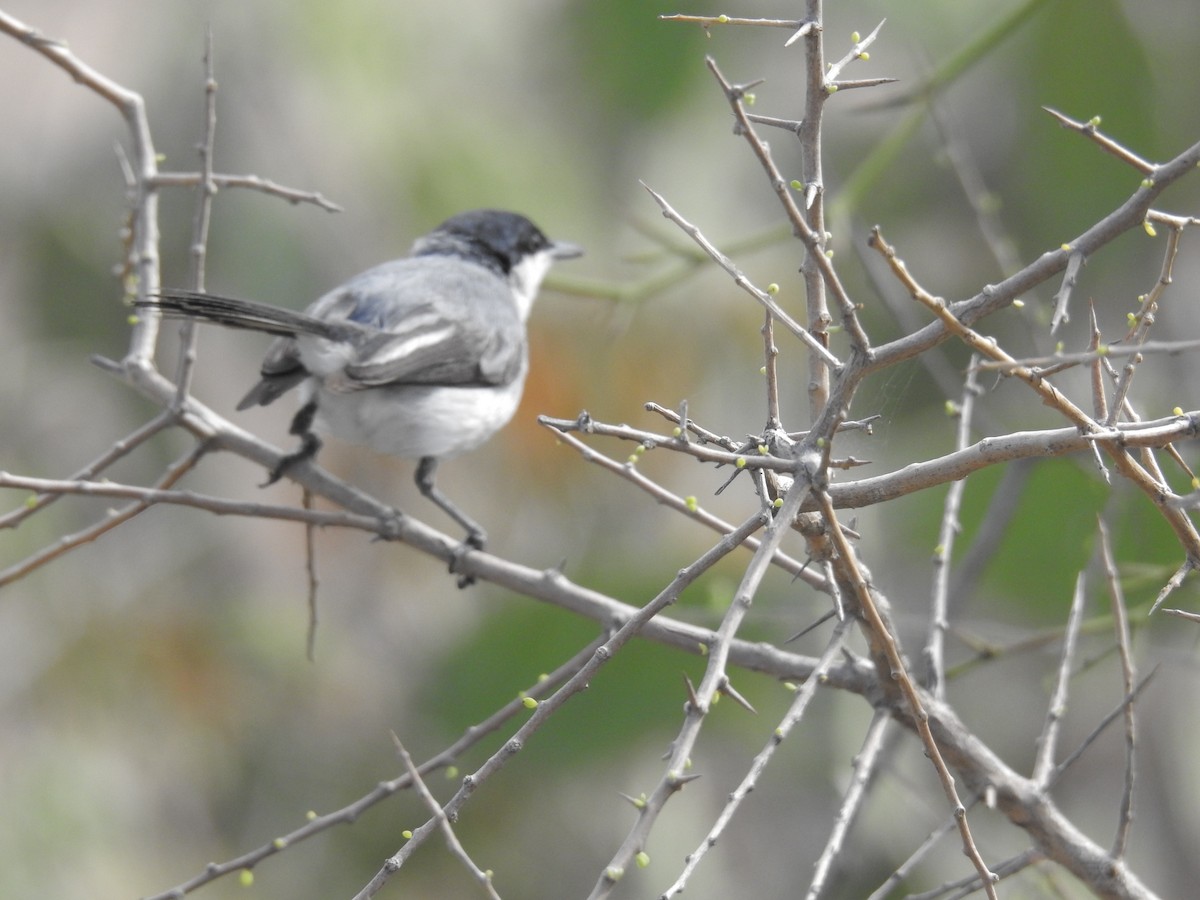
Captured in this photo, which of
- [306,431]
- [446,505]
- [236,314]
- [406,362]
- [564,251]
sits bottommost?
[446,505]

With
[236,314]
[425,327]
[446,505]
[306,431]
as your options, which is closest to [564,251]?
[425,327]

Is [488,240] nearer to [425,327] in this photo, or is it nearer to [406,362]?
[425,327]

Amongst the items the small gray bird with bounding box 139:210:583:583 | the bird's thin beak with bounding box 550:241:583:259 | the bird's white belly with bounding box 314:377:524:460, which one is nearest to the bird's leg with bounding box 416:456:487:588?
the small gray bird with bounding box 139:210:583:583

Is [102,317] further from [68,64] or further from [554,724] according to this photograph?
[68,64]

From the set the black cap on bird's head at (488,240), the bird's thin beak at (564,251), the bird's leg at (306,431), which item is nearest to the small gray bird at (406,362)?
the bird's leg at (306,431)

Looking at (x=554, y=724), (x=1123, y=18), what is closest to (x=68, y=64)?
(x=554, y=724)

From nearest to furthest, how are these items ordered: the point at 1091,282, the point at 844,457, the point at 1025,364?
the point at 1025,364 < the point at 844,457 < the point at 1091,282

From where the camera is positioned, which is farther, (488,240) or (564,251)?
(564,251)

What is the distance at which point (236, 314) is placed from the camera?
9.10 feet

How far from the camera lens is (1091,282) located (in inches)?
173

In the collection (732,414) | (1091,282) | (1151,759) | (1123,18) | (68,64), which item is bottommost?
(1151,759)

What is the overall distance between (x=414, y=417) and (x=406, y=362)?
0.55 feet

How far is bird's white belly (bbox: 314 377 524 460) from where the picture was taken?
11.4ft

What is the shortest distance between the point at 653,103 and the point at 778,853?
290 cm
